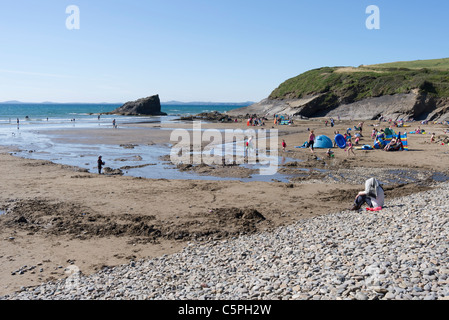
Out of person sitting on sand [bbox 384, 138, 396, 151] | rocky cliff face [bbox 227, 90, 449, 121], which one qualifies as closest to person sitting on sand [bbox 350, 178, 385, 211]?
person sitting on sand [bbox 384, 138, 396, 151]

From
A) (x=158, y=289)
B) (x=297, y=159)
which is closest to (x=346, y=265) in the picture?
(x=158, y=289)

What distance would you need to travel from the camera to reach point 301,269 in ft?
28.8

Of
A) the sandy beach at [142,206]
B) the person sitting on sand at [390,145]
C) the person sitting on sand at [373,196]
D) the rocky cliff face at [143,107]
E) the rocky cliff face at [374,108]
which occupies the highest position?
the rocky cliff face at [143,107]

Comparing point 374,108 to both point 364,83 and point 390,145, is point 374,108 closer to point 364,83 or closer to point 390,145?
point 364,83

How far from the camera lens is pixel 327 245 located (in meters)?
10.2

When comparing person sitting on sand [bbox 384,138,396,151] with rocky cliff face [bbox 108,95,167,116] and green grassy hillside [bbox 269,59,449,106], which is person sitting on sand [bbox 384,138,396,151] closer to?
green grassy hillside [bbox 269,59,449,106]

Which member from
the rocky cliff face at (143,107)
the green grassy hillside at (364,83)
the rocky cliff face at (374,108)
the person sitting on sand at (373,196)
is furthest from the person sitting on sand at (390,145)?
the rocky cliff face at (143,107)

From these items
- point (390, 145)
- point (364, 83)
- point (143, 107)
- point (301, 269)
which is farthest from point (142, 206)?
point (143, 107)

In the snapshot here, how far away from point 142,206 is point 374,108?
65.6 m

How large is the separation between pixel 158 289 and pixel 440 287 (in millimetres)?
5799

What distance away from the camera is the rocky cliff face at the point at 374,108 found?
65.6 m

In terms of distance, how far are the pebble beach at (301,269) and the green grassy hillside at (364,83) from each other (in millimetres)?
66952

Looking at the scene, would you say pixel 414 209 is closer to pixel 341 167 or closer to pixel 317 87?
pixel 341 167

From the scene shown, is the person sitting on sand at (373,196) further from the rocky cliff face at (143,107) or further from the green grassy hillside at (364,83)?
the rocky cliff face at (143,107)
